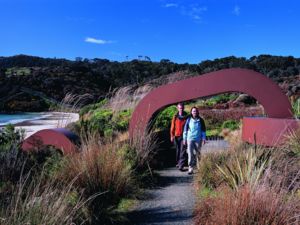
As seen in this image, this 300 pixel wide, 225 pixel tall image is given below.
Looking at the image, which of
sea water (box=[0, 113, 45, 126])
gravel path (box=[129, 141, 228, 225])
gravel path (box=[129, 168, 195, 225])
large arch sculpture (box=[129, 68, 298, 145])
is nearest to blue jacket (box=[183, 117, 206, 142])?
gravel path (box=[129, 141, 228, 225])

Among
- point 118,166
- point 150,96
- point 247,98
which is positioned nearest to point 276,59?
point 247,98

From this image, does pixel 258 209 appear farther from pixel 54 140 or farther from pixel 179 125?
pixel 54 140

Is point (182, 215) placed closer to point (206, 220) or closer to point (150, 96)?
point (206, 220)

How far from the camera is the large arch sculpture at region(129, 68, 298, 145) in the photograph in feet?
27.5

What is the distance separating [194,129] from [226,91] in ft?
3.66

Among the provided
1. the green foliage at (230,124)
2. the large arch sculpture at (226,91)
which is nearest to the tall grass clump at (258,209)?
the large arch sculpture at (226,91)

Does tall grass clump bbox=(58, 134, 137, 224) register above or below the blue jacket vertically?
below

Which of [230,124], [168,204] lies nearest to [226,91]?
[168,204]

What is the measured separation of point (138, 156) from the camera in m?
8.14

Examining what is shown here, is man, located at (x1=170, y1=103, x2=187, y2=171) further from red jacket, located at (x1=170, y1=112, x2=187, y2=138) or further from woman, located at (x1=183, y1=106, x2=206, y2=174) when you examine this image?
woman, located at (x1=183, y1=106, x2=206, y2=174)

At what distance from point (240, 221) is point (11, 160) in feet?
12.6

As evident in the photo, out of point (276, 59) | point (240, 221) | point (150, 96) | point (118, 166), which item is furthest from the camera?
point (276, 59)

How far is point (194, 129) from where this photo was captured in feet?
28.4

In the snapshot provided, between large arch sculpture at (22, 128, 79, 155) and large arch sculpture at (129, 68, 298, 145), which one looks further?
large arch sculpture at (22, 128, 79, 155)
